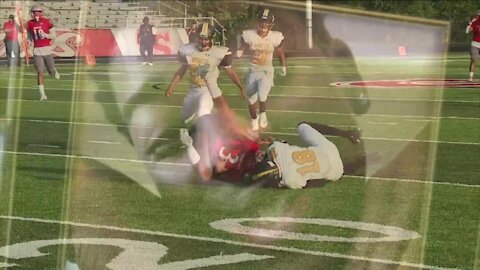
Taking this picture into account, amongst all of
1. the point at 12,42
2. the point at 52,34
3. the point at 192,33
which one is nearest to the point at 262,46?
the point at 192,33

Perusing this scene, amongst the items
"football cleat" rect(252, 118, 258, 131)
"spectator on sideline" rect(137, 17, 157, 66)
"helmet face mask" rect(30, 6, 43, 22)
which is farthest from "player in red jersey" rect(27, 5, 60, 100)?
"football cleat" rect(252, 118, 258, 131)

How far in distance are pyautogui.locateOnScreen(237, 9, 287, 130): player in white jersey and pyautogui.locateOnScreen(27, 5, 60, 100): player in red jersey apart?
0.40 m

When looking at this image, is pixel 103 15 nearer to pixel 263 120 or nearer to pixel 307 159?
pixel 263 120

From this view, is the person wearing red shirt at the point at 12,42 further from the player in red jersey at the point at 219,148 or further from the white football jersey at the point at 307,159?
the white football jersey at the point at 307,159

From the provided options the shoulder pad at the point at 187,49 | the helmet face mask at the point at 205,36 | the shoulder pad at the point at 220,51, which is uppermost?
the helmet face mask at the point at 205,36

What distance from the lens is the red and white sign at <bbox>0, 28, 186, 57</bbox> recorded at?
1.75 metres

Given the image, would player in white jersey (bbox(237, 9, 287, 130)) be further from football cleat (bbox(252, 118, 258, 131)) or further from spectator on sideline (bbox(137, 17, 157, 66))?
spectator on sideline (bbox(137, 17, 157, 66))

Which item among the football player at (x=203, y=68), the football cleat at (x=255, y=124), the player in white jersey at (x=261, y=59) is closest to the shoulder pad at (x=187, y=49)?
the football player at (x=203, y=68)

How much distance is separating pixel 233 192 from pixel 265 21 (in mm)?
598

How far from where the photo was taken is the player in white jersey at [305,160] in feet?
6.33

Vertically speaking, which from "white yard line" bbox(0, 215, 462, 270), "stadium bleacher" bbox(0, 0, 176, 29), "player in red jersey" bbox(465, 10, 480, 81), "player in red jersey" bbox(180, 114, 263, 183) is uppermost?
"stadium bleacher" bbox(0, 0, 176, 29)

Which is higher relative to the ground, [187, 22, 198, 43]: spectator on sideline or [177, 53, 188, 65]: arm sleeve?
[187, 22, 198, 43]: spectator on sideline

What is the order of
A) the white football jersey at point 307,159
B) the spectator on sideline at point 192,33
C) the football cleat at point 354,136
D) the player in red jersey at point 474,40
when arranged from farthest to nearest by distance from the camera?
the player in red jersey at point 474,40 < the football cleat at point 354,136 < the white football jersey at point 307,159 < the spectator on sideline at point 192,33

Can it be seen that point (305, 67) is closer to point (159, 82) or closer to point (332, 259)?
point (159, 82)
